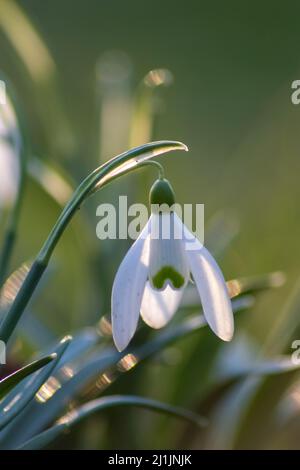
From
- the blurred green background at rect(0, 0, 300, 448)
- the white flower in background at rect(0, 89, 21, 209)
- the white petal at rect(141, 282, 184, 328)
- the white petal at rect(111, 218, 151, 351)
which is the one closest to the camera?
the white petal at rect(111, 218, 151, 351)

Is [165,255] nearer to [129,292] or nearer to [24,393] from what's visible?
[129,292]

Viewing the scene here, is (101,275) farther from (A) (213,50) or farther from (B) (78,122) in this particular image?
(A) (213,50)

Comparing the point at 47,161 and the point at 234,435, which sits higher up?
the point at 47,161

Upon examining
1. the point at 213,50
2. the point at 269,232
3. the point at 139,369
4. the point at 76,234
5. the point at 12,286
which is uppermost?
the point at 213,50

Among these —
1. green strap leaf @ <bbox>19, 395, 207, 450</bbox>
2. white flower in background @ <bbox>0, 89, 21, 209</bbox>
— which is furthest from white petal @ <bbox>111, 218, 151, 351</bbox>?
white flower in background @ <bbox>0, 89, 21, 209</bbox>

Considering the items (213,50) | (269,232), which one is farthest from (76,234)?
(213,50)

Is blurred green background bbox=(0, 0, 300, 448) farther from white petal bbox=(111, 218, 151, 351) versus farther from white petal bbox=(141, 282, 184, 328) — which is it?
white petal bbox=(111, 218, 151, 351)

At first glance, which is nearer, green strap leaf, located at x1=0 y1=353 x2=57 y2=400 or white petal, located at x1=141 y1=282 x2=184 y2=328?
green strap leaf, located at x1=0 y1=353 x2=57 y2=400

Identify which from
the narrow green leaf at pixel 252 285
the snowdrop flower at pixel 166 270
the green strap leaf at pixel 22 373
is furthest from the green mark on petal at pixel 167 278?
the narrow green leaf at pixel 252 285

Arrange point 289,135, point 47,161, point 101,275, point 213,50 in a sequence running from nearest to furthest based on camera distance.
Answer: point 101,275
point 47,161
point 289,135
point 213,50
